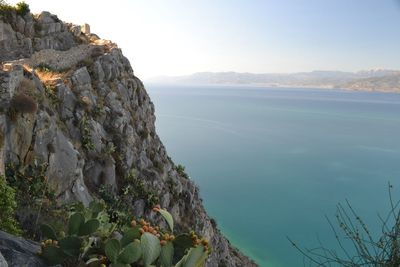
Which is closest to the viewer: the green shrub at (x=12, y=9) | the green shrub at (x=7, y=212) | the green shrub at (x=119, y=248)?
the green shrub at (x=119, y=248)

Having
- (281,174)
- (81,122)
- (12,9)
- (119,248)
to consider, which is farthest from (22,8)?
(281,174)

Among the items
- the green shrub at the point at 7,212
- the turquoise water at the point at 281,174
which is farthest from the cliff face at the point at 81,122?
the turquoise water at the point at 281,174

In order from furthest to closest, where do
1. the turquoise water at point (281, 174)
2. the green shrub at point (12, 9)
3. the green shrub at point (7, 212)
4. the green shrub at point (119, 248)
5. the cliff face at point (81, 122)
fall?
the turquoise water at point (281, 174) → the green shrub at point (12, 9) → the cliff face at point (81, 122) → the green shrub at point (7, 212) → the green shrub at point (119, 248)

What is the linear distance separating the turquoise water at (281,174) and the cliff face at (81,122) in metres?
10.8

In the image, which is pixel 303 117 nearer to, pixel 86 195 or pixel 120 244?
pixel 86 195

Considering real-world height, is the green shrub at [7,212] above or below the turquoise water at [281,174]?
above

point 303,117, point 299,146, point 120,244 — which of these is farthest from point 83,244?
point 303,117

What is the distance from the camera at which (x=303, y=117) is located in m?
148

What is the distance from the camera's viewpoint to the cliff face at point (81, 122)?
50.1 ft

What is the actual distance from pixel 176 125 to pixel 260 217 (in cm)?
6786

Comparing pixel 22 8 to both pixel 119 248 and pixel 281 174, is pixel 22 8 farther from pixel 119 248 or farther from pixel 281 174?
pixel 281 174

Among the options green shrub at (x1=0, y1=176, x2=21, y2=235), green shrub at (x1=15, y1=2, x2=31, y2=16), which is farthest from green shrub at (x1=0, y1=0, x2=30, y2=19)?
green shrub at (x1=0, y1=176, x2=21, y2=235)

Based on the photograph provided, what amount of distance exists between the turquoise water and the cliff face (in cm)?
1084

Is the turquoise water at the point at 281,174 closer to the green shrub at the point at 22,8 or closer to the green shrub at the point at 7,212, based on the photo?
the green shrub at the point at 7,212
